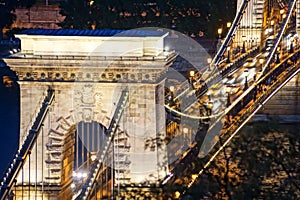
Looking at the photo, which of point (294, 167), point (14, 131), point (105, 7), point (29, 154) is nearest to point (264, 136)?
point (294, 167)

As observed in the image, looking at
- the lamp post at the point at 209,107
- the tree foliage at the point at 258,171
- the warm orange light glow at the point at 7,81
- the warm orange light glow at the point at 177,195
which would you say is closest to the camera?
the tree foliage at the point at 258,171

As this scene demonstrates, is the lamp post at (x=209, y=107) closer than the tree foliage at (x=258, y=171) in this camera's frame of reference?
No

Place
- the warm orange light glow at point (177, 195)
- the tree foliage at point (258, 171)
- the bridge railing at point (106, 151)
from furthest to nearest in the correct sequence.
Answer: the bridge railing at point (106, 151) < the warm orange light glow at point (177, 195) < the tree foliage at point (258, 171)

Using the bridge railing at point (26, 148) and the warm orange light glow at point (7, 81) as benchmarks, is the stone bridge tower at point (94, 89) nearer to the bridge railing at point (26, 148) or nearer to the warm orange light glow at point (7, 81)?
the bridge railing at point (26, 148)

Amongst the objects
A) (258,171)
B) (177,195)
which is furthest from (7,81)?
(258,171)

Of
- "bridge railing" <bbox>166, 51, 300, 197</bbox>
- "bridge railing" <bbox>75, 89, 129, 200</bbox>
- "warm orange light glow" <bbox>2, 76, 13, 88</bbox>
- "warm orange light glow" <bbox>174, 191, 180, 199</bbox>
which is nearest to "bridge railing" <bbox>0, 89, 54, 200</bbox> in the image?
"bridge railing" <bbox>75, 89, 129, 200</bbox>

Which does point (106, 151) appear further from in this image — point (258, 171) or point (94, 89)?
point (258, 171)

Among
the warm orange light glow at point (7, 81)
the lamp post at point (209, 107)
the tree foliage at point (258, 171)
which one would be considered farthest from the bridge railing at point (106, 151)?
the warm orange light glow at point (7, 81)
